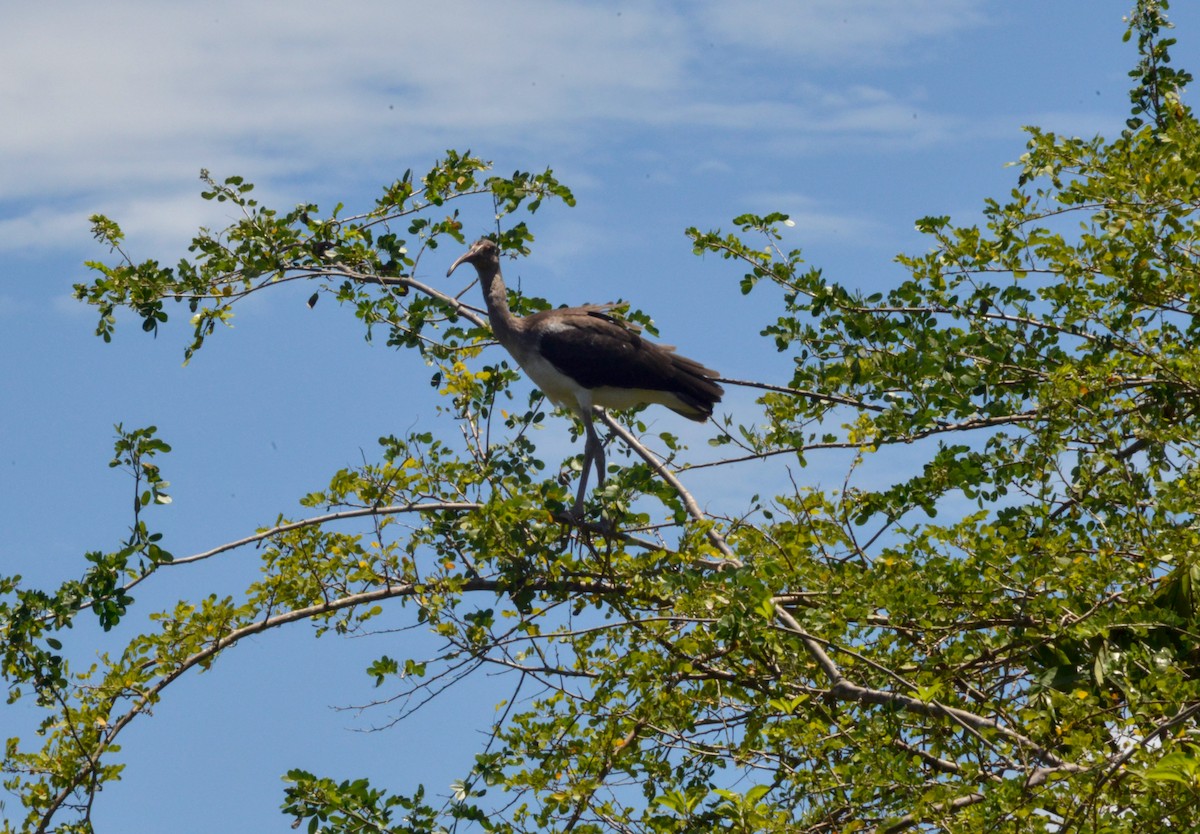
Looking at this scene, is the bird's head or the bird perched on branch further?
the bird's head

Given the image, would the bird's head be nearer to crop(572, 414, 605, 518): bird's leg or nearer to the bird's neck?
the bird's neck

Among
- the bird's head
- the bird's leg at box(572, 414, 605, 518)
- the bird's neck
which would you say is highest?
the bird's head

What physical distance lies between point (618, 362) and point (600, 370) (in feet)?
0.43

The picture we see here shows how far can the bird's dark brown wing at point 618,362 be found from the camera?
8.42 meters

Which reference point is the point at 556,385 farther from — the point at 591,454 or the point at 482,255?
the point at 482,255

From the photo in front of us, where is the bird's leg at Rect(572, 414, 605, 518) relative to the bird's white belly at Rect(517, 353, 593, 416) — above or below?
below

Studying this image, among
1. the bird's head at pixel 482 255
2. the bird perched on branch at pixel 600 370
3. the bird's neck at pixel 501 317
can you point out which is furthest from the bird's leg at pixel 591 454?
the bird's head at pixel 482 255

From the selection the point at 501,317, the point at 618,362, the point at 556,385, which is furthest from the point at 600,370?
the point at 501,317

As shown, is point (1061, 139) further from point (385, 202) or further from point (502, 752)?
point (502, 752)

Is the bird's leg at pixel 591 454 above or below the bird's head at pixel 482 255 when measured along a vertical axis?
below

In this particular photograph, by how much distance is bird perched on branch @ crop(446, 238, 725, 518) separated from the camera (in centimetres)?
844

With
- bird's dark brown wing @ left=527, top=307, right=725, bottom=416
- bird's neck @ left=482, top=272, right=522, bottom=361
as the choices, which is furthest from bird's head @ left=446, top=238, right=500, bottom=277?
bird's dark brown wing @ left=527, top=307, right=725, bottom=416

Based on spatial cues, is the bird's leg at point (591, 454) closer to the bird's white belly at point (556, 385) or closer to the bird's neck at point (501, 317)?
the bird's white belly at point (556, 385)

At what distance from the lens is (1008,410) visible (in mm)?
7109
